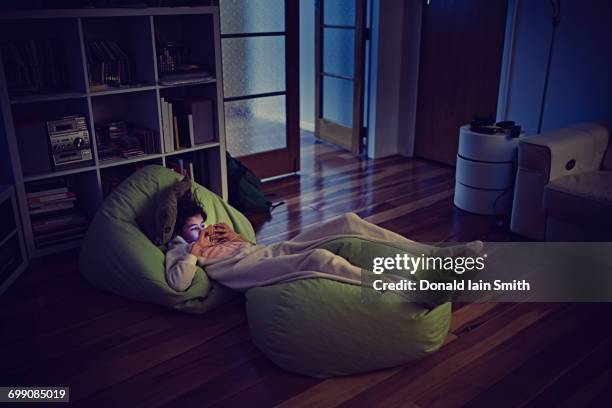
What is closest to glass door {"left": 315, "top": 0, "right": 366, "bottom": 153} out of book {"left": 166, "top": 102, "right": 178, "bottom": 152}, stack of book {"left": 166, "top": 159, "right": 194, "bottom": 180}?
stack of book {"left": 166, "top": 159, "right": 194, "bottom": 180}

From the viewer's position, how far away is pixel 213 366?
2314 millimetres

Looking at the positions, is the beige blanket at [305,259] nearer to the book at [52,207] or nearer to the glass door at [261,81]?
the book at [52,207]

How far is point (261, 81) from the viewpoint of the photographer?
4461mm

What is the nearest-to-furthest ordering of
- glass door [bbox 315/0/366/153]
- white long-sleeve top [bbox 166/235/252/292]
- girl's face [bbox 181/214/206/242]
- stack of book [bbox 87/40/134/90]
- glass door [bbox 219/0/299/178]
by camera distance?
white long-sleeve top [bbox 166/235/252/292]
girl's face [bbox 181/214/206/242]
stack of book [bbox 87/40/134/90]
glass door [bbox 219/0/299/178]
glass door [bbox 315/0/366/153]

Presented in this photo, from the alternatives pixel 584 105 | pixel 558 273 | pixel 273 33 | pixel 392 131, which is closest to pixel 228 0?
pixel 273 33

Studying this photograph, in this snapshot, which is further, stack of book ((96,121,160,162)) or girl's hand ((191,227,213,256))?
stack of book ((96,121,160,162))

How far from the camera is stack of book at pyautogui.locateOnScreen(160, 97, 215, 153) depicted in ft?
11.6

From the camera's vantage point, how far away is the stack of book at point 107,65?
130 inches

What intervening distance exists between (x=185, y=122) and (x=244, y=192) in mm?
645

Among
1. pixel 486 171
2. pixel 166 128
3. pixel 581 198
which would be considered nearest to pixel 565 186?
pixel 581 198

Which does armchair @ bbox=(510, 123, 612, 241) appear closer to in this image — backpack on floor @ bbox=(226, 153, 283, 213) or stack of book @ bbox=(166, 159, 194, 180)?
backpack on floor @ bbox=(226, 153, 283, 213)

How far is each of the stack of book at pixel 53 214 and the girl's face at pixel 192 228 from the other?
838 millimetres

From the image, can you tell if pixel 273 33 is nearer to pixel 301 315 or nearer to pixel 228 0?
pixel 228 0

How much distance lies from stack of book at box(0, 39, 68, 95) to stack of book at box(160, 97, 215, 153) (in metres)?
0.61
